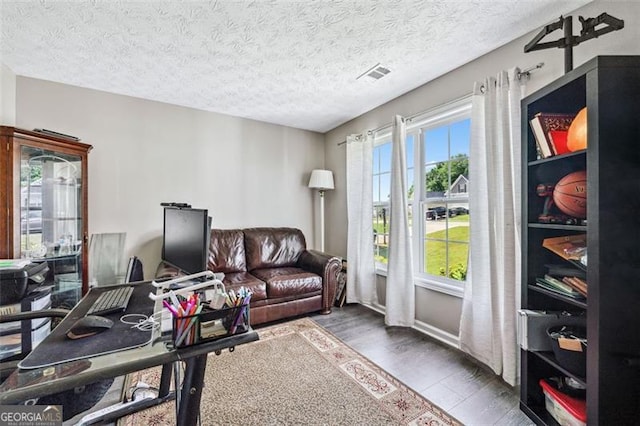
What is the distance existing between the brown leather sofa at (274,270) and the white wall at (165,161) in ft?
1.15

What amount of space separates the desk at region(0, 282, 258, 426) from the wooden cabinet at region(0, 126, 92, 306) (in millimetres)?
1609

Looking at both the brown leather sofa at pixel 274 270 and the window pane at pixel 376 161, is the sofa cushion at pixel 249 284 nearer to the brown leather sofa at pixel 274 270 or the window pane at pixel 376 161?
the brown leather sofa at pixel 274 270

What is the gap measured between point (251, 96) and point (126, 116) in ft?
4.51

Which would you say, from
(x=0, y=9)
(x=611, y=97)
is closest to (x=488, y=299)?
(x=611, y=97)

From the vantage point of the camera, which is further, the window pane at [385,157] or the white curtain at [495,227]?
the window pane at [385,157]

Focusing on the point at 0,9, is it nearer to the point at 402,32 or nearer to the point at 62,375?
the point at 62,375

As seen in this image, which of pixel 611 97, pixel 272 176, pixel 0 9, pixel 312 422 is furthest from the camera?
pixel 272 176

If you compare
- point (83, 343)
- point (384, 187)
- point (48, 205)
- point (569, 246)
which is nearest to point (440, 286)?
point (569, 246)

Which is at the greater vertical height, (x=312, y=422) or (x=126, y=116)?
(x=126, y=116)

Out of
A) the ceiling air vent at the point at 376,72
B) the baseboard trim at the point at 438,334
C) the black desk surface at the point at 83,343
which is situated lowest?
the baseboard trim at the point at 438,334

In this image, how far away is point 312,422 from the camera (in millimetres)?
1471

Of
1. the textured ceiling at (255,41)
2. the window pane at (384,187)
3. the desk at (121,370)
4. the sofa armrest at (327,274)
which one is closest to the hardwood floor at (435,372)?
the sofa armrest at (327,274)

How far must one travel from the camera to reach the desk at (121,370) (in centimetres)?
69

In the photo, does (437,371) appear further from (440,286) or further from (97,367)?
(97,367)
